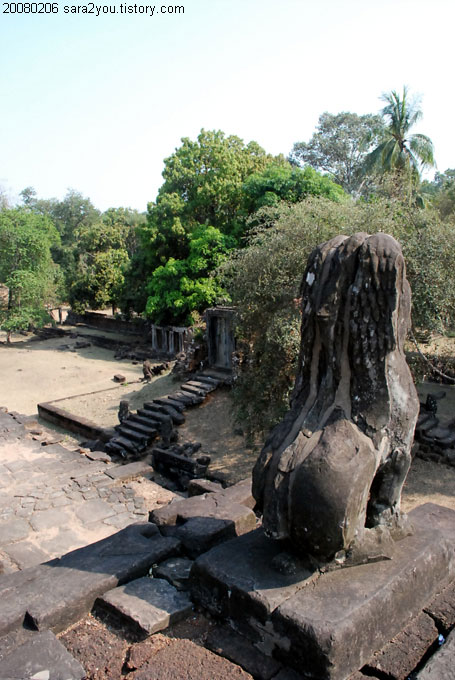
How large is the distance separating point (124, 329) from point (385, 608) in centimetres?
2552

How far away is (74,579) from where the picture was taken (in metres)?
3.58

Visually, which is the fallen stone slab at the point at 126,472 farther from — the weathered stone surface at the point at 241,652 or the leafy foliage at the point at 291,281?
the weathered stone surface at the point at 241,652

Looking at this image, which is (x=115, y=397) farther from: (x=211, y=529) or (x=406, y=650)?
(x=406, y=650)

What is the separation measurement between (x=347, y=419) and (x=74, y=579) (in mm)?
2212

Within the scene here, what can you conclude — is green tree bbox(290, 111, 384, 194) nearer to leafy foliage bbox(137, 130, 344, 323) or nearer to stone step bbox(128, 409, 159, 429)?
leafy foliage bbox(137, 130, 344, 323)

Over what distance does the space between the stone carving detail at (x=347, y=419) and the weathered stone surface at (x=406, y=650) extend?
438mm

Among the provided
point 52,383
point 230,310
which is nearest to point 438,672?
point 230,310

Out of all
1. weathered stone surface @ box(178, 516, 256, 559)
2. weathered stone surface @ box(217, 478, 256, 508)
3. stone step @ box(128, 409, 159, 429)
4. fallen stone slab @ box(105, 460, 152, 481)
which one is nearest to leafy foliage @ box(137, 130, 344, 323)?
stone step @ box(128, 409, 159, 429)

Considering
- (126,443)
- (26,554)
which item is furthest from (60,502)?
(126,443)

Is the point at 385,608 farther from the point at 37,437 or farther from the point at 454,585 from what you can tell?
the point at 37,437

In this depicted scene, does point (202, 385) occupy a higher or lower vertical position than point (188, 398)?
higher

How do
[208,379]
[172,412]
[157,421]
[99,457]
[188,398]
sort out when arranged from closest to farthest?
1. [99,457]
2. [157,421]
3. [172,412]
4. [188,398]
5. [208,379]

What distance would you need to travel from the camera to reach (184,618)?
129 inches

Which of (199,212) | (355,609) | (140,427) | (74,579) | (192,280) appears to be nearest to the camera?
(355,609)
